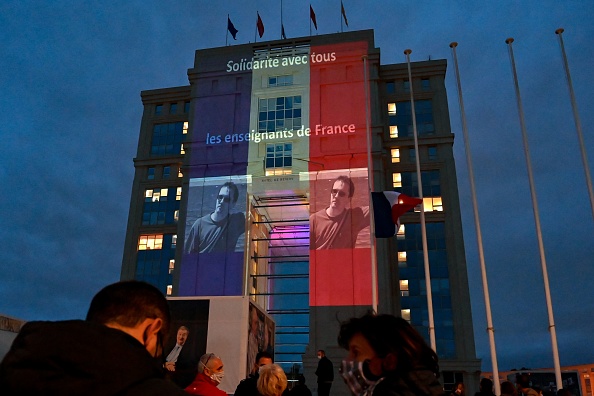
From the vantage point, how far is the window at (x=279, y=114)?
4253cm

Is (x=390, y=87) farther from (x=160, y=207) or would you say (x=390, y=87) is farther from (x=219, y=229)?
(x=160, y=207)

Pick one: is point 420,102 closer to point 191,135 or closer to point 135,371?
point 191,135

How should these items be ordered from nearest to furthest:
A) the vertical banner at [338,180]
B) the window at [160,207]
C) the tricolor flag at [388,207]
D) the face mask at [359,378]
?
the face mask at [359,378], the tricolor flag at [388,207], the vertical banner at [338,180], the window at [160,207]

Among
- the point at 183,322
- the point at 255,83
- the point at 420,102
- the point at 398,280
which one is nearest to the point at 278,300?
the point at 398,280

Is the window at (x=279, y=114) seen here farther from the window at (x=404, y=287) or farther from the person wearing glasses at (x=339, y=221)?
the window at (x=404, y=287)

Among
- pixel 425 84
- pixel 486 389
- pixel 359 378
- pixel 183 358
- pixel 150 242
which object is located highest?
pixel 425 84

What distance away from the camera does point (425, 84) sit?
50.1 metres

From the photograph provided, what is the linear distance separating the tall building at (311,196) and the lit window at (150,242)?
0.56 metres

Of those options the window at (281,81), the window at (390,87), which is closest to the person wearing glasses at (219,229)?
the window at (281,81)

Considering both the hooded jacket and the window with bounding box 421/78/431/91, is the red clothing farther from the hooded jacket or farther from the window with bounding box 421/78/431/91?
the window with bounding box 421/78/431/91

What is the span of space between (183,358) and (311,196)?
2556cm

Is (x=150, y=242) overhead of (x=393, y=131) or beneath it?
beneath

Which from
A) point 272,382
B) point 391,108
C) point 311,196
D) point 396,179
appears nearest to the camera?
point 272,382

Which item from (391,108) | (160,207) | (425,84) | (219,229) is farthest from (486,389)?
(160,207)
